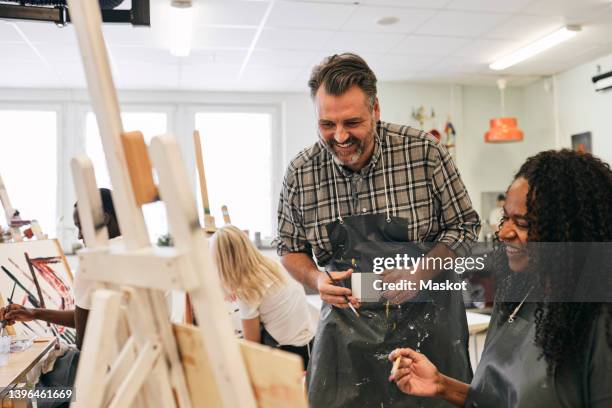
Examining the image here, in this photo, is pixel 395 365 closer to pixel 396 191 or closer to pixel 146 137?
pixel 396 191

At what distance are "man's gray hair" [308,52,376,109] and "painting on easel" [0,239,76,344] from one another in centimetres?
203

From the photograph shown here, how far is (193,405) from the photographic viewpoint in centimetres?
93

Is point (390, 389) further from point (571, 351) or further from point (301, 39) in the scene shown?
point (301, 39)

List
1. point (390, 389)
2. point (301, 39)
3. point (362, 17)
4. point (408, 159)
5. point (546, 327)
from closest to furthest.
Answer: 1. point (546, 327)
2. point (390, 389)
3. point (408, 159)
4. point (362, 17)
5. point (301, 39)

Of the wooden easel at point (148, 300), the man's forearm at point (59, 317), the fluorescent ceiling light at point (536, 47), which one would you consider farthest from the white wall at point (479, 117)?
the wooden easel at point (148, 300)

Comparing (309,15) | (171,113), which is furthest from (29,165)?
(309,15)

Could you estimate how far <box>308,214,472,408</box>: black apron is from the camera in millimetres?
1529

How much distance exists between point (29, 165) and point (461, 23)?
475cm

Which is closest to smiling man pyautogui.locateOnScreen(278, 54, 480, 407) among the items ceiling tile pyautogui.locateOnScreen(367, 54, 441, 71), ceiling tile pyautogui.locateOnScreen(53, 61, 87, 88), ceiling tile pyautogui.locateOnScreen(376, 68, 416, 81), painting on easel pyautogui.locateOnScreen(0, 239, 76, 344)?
painting on easel pyautogui.locateOnScreen(0, 239, 76, 344)

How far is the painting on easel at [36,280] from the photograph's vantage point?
2.76 m

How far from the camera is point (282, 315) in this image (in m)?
2.49

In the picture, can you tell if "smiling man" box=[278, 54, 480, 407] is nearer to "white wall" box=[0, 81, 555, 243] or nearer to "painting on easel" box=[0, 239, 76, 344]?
"painting on easel" box=[0, 239, 76, 344]

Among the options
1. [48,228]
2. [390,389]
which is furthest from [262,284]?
[48,228]

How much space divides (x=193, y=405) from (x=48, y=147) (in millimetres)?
5868
